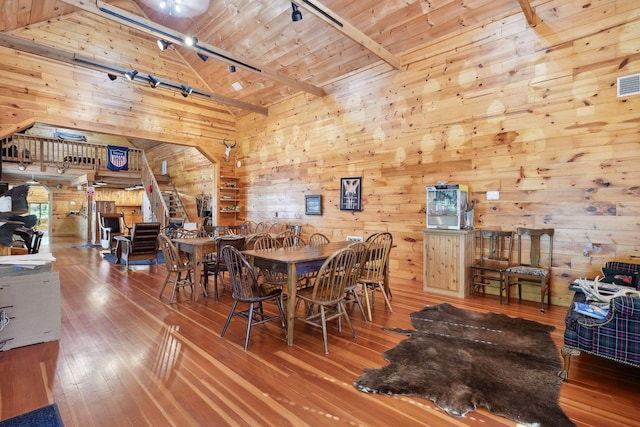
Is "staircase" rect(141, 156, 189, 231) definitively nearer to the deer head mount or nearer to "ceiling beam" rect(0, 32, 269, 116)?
the deer head mount

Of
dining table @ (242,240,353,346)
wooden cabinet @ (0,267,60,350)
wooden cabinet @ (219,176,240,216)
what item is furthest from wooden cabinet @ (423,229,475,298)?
wooden cabinet @ (219,176,240,216)

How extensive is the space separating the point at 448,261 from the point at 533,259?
103 cm

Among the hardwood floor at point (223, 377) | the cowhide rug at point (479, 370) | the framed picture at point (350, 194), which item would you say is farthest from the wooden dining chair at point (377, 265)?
the framed picture at point (350, 194)

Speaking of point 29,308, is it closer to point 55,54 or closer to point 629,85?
point 55,54

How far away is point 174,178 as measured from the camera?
12.4 m

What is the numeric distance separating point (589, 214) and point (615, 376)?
2.21m

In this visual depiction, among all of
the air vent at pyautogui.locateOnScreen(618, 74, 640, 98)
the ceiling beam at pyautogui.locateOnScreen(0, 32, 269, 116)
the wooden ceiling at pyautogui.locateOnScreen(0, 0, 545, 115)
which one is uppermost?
the wooden ceiling at pyautogui.locateOnScreen(0, 0, 545, 115)

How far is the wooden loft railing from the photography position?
985 centimetres

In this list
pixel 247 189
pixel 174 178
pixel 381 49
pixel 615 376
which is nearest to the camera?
pixel 615 376

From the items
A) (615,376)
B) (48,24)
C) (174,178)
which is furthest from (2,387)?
(174,178)

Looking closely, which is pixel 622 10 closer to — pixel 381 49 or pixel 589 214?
pixel 589 214

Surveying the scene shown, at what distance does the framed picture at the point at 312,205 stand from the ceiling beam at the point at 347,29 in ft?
9.81

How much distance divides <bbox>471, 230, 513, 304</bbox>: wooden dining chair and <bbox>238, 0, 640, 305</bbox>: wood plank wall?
0.72 ft

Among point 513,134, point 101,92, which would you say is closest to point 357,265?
Answer: point 513,134
